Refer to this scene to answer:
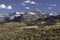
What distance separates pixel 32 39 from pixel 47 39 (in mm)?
19097

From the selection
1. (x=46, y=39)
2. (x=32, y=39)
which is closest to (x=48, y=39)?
(x=46, y=39)

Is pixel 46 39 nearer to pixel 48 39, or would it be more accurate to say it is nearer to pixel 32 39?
pixel 48 39

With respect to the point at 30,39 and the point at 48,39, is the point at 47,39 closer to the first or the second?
the point at 48,39

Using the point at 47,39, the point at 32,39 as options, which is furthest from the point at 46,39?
the point at 32,39

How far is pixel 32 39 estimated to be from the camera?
200 meters

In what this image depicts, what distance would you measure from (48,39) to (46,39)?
2566mm

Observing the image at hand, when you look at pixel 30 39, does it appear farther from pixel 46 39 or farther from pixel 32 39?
pixel 46 39

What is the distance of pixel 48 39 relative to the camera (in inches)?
7618

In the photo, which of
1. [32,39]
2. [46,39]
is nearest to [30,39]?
[32,39]

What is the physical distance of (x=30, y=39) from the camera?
199m

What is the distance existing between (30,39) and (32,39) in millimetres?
2399

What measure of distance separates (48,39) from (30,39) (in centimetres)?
2171

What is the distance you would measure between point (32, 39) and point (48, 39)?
766 inches

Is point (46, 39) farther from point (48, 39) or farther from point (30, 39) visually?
point (30, 39)
